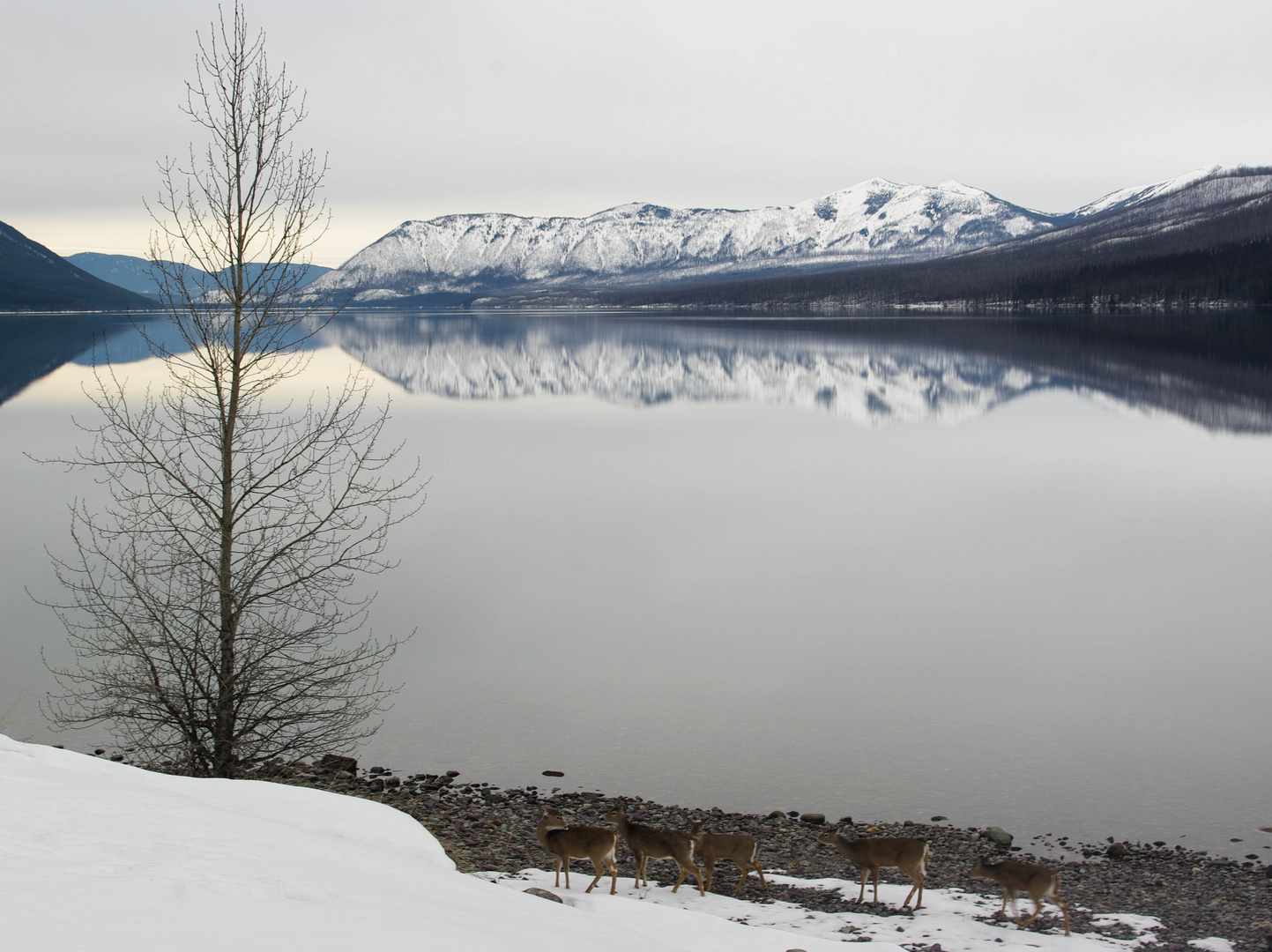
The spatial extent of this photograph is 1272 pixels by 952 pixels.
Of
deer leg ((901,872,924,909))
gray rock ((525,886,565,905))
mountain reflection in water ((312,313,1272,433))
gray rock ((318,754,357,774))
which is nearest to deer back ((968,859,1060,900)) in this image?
deer leg ((901,872,924,909))

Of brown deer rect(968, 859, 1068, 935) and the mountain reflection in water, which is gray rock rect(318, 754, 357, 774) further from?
the mountain reflection in water

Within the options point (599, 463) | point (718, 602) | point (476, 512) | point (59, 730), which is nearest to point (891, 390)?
point (599, 463)

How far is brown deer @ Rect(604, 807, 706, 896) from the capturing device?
21.0 ft

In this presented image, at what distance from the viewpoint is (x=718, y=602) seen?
14195 millimetres

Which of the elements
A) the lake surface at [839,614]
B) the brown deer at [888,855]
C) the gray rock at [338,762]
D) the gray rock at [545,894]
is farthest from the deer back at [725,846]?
the gray rock at [338,762]

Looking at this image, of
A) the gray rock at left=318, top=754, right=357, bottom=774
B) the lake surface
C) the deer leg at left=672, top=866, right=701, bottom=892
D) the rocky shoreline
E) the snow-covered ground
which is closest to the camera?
the snow-covered ground

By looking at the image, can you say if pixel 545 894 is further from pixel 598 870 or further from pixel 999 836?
pixel 999 836

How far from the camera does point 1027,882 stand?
6.18m

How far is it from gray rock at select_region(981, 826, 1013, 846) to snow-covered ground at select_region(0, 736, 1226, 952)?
110cm

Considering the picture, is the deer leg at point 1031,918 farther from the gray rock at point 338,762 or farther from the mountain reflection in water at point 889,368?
the mountain reflection in water at point 889,368

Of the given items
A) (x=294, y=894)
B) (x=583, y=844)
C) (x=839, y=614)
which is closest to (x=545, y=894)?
(x=583, y=844)

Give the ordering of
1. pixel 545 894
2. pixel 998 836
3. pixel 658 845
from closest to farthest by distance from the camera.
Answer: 1. pixel 545 894
2. pixel 658 845
3. pixel 998 836

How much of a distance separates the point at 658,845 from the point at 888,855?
1476mm

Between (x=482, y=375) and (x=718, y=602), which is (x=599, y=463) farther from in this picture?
(x=482, y=375)
